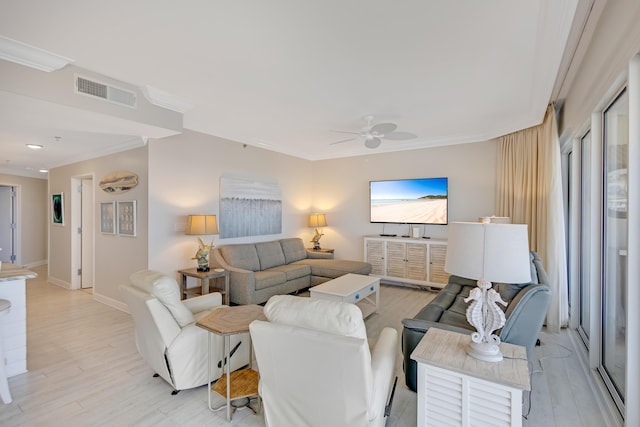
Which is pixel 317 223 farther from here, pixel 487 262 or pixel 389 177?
pixel 487 262

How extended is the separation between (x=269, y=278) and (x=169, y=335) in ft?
7.30

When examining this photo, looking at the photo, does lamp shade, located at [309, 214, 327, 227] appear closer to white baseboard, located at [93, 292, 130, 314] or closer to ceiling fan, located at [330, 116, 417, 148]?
ceiling fan, located at [330, 116, 417, 148]

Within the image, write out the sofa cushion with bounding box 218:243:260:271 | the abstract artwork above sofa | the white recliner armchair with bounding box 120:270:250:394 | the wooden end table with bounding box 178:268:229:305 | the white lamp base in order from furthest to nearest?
the abstract artwork above sofa
the sofa cushion with bounding box 218:243:260:271
the wooden end table with bounding box 178:268:229:305
the white recliner armchair with bounding box 120:270:250:394
the white lamp base

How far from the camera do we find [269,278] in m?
4.40

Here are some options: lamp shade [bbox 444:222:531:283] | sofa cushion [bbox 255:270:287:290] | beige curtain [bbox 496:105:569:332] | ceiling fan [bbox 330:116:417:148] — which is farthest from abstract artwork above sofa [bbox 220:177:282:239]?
lamp shade [bbox 444:222:531:283]

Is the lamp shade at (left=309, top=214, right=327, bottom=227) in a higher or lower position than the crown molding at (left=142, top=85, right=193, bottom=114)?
lower

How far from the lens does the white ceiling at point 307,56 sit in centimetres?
190

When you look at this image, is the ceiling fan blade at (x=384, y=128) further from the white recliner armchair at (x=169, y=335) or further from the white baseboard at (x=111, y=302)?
the white baseboard at (x=111, y=302)

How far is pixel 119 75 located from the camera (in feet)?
9.03

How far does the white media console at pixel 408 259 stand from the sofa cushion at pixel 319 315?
387cm

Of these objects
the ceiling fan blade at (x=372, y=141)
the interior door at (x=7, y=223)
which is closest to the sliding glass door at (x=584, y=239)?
the ceiling fan blade at (x=372, y=141)

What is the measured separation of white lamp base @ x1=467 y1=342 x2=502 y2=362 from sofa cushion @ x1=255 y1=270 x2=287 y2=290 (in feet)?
10.2

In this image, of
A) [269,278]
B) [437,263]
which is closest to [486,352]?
[269,278]

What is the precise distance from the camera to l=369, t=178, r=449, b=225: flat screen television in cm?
532
